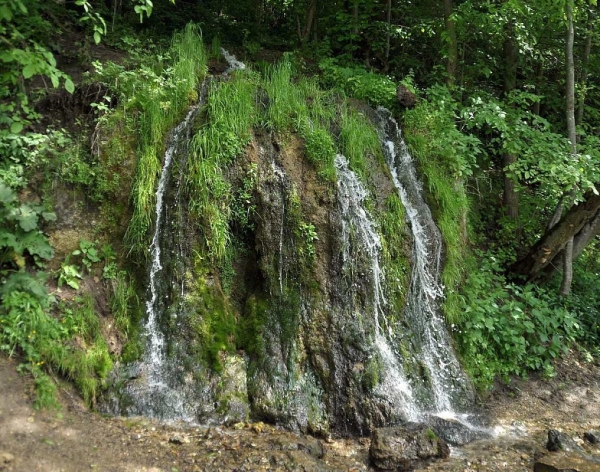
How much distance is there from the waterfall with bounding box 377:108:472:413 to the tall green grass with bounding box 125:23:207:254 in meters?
3.12

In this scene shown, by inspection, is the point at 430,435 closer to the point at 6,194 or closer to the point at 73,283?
the point at 73,283

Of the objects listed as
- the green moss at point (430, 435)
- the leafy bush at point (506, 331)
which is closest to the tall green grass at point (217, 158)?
the green moss at point (430, 435)

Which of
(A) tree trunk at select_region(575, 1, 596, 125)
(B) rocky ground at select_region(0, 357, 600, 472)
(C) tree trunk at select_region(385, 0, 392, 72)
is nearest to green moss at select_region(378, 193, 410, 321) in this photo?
(B) rocky ground at select_region(0, 357, 600, 472)

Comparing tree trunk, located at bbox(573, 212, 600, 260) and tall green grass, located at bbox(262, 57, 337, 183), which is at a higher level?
tall green grass, located at bbox(262, 57, 337, 183)

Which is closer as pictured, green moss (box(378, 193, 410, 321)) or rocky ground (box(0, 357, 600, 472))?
rocky ground (box(0, 357, 600, 472))

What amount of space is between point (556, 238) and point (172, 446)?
6.28 m

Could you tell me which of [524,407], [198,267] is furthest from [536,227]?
[198,267]

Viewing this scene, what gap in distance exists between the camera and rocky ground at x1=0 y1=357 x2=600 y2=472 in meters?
3.70

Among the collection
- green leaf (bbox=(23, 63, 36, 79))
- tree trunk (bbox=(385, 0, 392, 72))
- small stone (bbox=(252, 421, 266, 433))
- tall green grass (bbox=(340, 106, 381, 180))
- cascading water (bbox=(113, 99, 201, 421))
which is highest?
tree trunk (bbox=(385, 0, 392, 72))

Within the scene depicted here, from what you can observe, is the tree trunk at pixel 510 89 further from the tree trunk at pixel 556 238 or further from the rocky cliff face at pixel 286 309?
the rocky cliff face at pixel 286 309

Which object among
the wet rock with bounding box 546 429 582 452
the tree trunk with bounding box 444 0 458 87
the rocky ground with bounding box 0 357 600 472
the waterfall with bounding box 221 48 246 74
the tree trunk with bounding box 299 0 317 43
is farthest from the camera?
the tree trunk with bounding box 299 0 317 43

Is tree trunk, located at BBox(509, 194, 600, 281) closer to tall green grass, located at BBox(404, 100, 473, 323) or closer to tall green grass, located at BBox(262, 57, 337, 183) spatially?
tall green grass, located at BBox(404, 100, 473, 323)

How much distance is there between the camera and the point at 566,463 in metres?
4.45

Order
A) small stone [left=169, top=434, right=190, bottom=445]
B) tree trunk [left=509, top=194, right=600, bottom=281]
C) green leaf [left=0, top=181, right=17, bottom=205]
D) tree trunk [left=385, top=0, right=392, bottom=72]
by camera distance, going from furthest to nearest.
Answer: tree trunk [left=385, top=0, right=392, bottom=72], tree trunk [left=509, top=194, right=600, bottom=281], green leaf [left=0, top=181, right=17, bottom=205], small stone [left=169, top=434, right=190, bottom=445]
